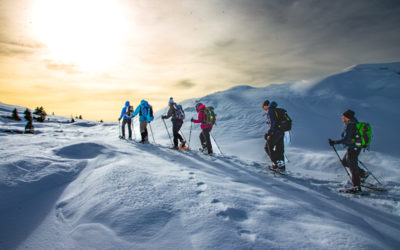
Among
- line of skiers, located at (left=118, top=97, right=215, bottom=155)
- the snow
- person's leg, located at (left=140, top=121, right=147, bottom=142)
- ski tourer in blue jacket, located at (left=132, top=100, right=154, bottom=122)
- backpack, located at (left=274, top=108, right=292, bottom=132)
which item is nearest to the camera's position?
the snow

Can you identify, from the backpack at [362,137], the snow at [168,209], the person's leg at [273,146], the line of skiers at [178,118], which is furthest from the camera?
the line of skiers at [178,118]

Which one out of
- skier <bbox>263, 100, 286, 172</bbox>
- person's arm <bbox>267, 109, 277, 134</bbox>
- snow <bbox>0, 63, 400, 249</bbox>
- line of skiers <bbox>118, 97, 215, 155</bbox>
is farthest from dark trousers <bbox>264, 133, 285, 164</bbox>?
line of skiers <bbox>118, 97, 215, 155</bbox>

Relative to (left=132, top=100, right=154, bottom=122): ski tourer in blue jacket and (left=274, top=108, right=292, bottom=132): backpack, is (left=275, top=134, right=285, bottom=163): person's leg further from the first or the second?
(left=132, top=100, right=154, bottom=122): ski tourer in blue jacket

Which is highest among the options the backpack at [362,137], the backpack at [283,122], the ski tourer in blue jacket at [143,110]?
the ski tourer in blue jacket at [143,110]

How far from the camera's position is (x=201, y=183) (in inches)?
146

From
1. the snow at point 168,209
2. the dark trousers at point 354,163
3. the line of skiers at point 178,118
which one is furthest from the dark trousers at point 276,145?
the line of skiers at point 178,118

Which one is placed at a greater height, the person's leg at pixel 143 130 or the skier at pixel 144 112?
the skier at pixel 144 112

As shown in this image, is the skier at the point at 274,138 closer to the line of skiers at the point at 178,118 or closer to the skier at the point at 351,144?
the skier at the point at 351,144

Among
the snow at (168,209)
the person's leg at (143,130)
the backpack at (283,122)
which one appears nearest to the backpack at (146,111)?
the person's leg at (143,130)

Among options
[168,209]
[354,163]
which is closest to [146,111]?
[168,209]

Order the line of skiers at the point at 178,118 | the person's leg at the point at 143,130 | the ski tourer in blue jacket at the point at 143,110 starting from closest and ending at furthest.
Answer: the line of skiers at the point at 178,118, the ski tourer in blue jacket at the point at 143,110, the person's leg at the point at 143,130

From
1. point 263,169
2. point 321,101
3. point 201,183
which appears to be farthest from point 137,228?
point 321,101

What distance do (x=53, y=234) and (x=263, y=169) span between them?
226 inches

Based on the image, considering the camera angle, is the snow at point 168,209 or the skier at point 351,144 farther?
the skier at point 351,144
